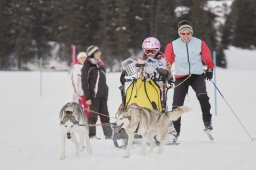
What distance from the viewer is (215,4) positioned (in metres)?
60.2

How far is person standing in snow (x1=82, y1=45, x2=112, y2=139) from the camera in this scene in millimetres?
8695

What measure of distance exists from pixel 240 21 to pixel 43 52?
63.8 feet

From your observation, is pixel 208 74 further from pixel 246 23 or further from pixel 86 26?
pixel 246 23

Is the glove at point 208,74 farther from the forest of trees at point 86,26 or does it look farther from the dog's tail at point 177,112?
the forest of trees at point 86,26

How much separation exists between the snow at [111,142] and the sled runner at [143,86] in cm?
65

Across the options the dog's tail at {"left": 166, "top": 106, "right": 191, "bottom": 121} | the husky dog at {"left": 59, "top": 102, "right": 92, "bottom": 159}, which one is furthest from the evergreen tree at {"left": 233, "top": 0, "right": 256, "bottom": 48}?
the husky dog at {"left": 59, "top": 102, "right": 92, "bottom": 159}

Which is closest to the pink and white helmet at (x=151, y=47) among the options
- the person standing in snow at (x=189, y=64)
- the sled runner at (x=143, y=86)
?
the sled runner at (x=143, y=86)

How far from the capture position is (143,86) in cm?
714

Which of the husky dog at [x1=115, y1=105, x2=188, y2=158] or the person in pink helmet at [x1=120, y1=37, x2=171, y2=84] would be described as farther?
the person in pink helmet at [x1=120, y1=37, x2=171, y2=84]

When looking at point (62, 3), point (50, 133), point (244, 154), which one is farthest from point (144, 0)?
point (244, 154)

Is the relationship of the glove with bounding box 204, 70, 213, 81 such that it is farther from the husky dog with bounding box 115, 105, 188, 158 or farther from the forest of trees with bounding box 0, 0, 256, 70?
the forest of trees with bounding box 0, 0, 256, 70

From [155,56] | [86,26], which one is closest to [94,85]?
[155,56]

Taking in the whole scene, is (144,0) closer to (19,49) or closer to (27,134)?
(19,49)

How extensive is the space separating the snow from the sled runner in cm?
65
